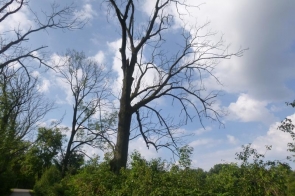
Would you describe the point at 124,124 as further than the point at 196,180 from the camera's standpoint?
Yes

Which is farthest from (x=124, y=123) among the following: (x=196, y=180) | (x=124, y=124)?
(x=196, y=180)

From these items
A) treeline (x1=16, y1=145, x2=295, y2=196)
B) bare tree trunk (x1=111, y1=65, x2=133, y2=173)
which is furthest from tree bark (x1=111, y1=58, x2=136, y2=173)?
treeline (x1=16, y1=145, x2=295, y2=196)

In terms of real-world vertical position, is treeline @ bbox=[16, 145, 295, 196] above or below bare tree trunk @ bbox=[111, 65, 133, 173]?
below

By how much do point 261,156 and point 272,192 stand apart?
0.76 metres

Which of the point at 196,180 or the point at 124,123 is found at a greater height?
the point at 124,123

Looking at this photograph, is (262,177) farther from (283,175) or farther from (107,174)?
(107,174)

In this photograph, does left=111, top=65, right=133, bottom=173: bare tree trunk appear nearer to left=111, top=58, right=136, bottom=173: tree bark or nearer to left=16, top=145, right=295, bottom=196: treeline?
left=111, top=58, right=136, bottom=173: tree bark

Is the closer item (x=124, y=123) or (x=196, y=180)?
(x=196, y=180)

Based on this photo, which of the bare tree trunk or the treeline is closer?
the treeline

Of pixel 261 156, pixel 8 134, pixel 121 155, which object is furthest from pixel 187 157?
pixel 8 134

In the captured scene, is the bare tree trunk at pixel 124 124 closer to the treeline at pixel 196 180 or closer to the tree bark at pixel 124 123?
the tree bark at pixel 124 123

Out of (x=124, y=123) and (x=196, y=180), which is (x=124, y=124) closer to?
(x=124, y=123)

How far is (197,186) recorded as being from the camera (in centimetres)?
658

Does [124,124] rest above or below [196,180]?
above
